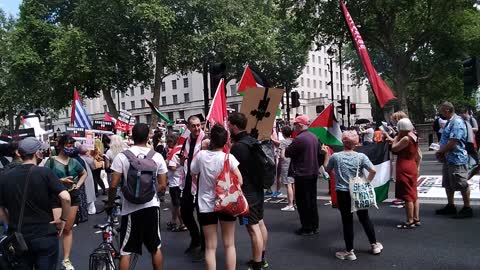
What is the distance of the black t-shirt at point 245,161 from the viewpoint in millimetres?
5004

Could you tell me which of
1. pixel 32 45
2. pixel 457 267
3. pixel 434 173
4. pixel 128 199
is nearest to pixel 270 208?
pixel 457 267

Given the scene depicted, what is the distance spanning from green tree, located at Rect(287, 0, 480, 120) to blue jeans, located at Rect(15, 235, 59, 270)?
22.8m

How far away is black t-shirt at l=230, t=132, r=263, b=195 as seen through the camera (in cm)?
500

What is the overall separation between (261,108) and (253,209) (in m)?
1.79

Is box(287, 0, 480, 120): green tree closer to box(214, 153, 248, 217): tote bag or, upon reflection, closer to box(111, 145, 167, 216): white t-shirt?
box(214, 153, 248, 217): tote bag

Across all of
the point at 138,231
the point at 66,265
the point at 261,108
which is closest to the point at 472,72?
the point at 261,108

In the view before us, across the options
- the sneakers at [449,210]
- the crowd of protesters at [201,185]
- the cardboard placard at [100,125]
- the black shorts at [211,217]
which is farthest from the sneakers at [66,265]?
the cardboard placard at [100,125]

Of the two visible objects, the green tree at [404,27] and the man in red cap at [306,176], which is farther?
the green tree at [404,27]

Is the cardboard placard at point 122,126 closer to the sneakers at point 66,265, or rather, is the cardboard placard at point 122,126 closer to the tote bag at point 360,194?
the sneakers at point 66,265

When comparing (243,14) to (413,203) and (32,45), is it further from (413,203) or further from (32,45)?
(413,203)

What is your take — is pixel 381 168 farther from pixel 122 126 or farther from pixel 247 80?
pixel 122 126

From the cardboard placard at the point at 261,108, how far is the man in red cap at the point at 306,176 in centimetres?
62

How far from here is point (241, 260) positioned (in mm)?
5762

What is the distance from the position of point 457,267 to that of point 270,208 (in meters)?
4.41
